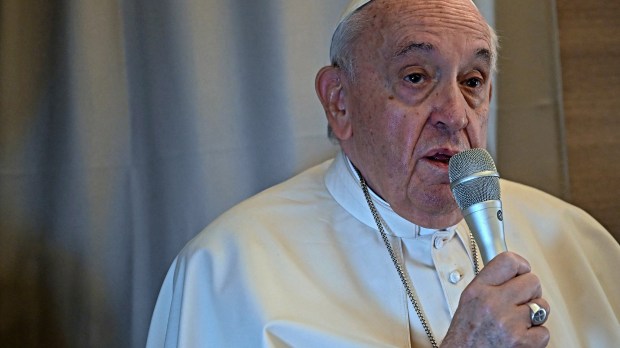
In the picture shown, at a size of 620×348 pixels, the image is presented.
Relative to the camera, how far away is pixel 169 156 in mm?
2857

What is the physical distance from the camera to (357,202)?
2.38 metres

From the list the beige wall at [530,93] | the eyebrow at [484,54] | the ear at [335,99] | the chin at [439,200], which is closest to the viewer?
the chin at [439,200]

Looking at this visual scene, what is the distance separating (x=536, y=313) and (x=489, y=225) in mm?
195

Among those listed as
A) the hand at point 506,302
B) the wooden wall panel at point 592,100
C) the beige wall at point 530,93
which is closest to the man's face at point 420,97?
the hand at point 506,302

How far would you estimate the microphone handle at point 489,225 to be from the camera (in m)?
1.63

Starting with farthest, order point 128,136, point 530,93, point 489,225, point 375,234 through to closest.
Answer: point 530,93 < point 128,136 < point 375,234 < point 489,225

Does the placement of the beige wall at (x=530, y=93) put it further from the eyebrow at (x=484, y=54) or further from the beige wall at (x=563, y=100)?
the eyebrow at (x=484, y=54)

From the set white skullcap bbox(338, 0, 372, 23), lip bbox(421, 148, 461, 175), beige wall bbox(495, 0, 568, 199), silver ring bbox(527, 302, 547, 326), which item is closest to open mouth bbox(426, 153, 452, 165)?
lip bbox(421, 148, 461, 175)

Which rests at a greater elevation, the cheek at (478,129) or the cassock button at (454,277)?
the cheek at (478,129)

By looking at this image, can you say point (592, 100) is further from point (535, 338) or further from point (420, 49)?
point (535, 338)

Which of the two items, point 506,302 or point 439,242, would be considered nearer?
point 506,302

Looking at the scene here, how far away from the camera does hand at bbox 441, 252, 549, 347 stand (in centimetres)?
164

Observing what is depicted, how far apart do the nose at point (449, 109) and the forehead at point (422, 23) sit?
12 centimetres

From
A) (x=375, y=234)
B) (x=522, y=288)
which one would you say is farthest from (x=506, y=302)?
(x=375, y=234)
